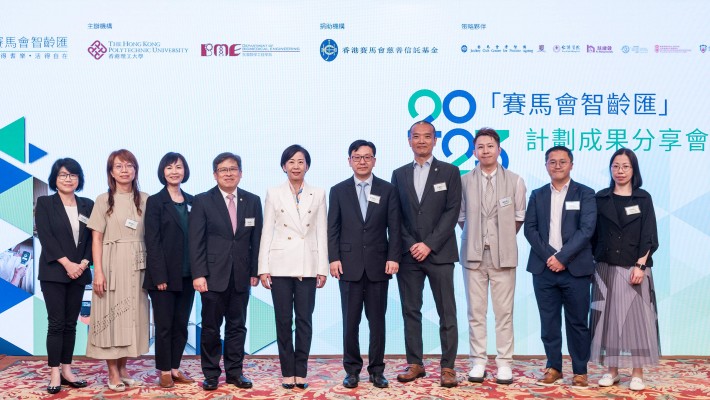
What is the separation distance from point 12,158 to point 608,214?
13.6ft

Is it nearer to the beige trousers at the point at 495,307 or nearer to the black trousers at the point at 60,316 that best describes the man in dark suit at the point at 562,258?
the beige trousers at the point at 495,307

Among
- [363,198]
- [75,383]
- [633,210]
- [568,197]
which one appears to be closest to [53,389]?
[75,383]

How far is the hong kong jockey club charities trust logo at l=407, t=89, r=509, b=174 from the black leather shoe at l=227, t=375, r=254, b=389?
2119 millimetres

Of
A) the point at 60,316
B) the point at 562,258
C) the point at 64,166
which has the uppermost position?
the point at 64,166

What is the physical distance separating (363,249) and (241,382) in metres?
1.09

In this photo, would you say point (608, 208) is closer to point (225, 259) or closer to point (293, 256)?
point (293, 256)

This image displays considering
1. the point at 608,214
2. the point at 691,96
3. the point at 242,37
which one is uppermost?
the point at 242,37

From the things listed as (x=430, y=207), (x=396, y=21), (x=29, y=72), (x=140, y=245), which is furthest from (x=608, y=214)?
(x=29, y=72)

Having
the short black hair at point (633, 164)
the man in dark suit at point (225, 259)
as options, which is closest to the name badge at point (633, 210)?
the short black hair at point (633, 164)

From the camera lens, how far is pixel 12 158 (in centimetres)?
515

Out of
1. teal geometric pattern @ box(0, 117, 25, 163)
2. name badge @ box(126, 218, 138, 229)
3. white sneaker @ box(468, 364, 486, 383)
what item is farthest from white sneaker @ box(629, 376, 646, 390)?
teal geometric pattern @ box(0, 117, 25, 163)

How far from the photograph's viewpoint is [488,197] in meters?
Result: 4.30

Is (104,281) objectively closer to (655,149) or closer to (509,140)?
(509,140)

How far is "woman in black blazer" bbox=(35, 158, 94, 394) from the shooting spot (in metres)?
4.15
